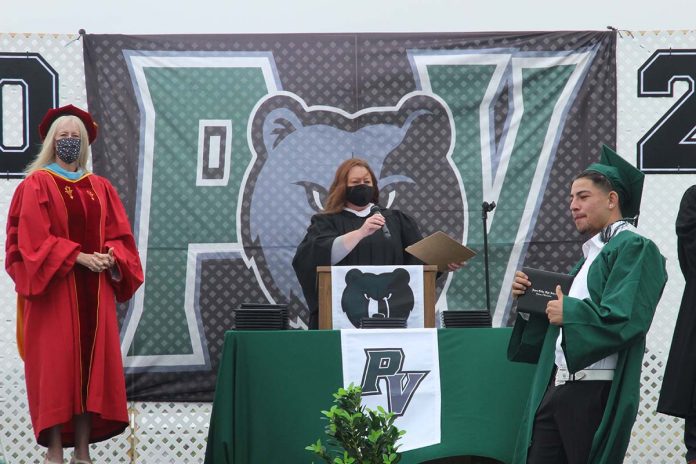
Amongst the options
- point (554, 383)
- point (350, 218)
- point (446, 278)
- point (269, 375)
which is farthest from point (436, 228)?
point (554, 383)

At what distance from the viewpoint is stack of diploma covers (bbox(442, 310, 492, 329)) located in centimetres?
548

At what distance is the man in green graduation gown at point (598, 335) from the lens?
3898 millimetres

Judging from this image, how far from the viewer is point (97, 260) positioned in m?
5.61

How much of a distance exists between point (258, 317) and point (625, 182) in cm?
198

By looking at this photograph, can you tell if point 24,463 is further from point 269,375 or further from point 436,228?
point 436,228

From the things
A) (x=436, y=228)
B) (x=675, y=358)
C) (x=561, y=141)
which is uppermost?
(x=561, y=141)

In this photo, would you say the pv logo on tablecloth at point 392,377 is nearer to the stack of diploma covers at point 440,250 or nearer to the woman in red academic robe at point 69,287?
the stack of diploma covers at point 440,250

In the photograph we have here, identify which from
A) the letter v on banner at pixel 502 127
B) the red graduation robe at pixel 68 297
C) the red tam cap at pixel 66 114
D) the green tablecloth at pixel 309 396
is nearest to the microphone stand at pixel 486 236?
the letter v on banner at pixel 502 127

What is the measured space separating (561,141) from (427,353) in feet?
7.33

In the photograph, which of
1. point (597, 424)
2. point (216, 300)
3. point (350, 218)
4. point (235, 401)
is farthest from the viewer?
point (216, 300)

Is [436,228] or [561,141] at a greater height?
[561,141]

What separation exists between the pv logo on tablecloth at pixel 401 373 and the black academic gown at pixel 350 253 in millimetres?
830

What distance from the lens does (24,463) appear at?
6.53m

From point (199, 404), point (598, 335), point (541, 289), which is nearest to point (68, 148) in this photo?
point (199, 404)
